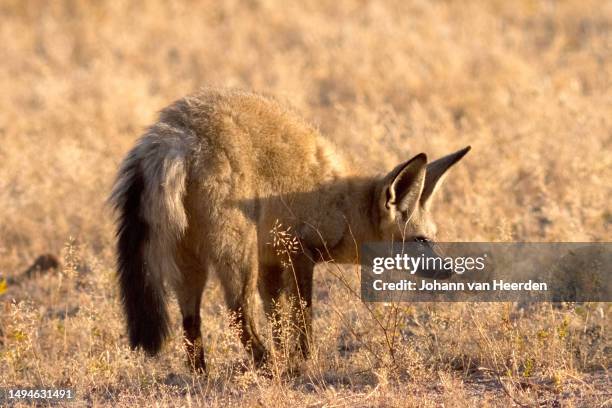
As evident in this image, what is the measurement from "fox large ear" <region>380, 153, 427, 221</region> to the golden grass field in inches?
27.7

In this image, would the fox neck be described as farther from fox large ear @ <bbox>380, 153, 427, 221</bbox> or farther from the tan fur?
fox large ear @ <bbox>380, 153, 427, 221</bbox>

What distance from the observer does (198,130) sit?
22.3 feet

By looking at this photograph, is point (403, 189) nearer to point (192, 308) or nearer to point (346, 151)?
point (346, 151)

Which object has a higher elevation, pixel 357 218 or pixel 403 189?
pixel 403 189

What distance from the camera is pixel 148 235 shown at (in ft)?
21.7

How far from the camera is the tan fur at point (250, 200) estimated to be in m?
6.62

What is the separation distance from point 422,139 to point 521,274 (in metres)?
3.65

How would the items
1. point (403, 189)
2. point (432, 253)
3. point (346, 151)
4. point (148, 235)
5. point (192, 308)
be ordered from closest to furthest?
point (148, 235) < point (192, 308) < point (403, 189) < point (432, 253) < point (346, 151)

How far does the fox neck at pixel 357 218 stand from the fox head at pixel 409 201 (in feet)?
0.15

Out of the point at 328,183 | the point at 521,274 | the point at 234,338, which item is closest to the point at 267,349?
the point at 234,338

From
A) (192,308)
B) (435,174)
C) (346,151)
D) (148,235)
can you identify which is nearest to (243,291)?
(192,308)

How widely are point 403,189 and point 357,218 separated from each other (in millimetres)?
399

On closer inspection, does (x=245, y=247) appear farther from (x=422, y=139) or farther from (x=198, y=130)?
(x=422, y=139)

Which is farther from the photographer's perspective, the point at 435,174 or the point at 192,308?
the point at 435,174
